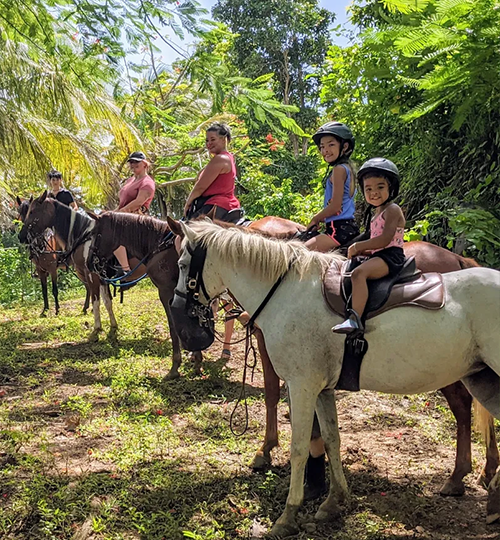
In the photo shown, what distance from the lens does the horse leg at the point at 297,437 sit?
10.1ft

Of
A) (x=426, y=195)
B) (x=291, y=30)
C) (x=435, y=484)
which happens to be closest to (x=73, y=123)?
(x=426, y=195)

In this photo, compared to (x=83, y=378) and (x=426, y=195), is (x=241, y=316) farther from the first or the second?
(x=426, y=195)

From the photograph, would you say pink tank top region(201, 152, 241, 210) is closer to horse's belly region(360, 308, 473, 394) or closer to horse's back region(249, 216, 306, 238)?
horse's back region(249, 216, 306, 238)

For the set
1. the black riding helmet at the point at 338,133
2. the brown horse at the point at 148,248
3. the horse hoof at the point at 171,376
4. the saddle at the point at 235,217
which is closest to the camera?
the black riding helmet at the point at 338,133

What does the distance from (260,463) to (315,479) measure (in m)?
0.51

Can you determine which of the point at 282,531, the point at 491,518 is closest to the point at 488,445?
the point at 491,518

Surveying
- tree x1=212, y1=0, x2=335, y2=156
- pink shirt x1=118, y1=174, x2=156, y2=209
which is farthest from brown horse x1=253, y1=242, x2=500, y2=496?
tree x1=212, y1=0, x2=335, y2=156

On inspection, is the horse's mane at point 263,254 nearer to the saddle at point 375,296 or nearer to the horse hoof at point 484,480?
the saddle at point 375,296

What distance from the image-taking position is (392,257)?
3059mm

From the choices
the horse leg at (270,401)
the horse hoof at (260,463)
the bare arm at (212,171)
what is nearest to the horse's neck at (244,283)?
the horse leg at (270,401)

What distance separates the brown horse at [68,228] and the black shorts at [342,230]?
5.09 meters

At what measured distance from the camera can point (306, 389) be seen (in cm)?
307

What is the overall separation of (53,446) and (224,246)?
253 centimetres

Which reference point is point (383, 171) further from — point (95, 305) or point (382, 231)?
point (95, 305)
